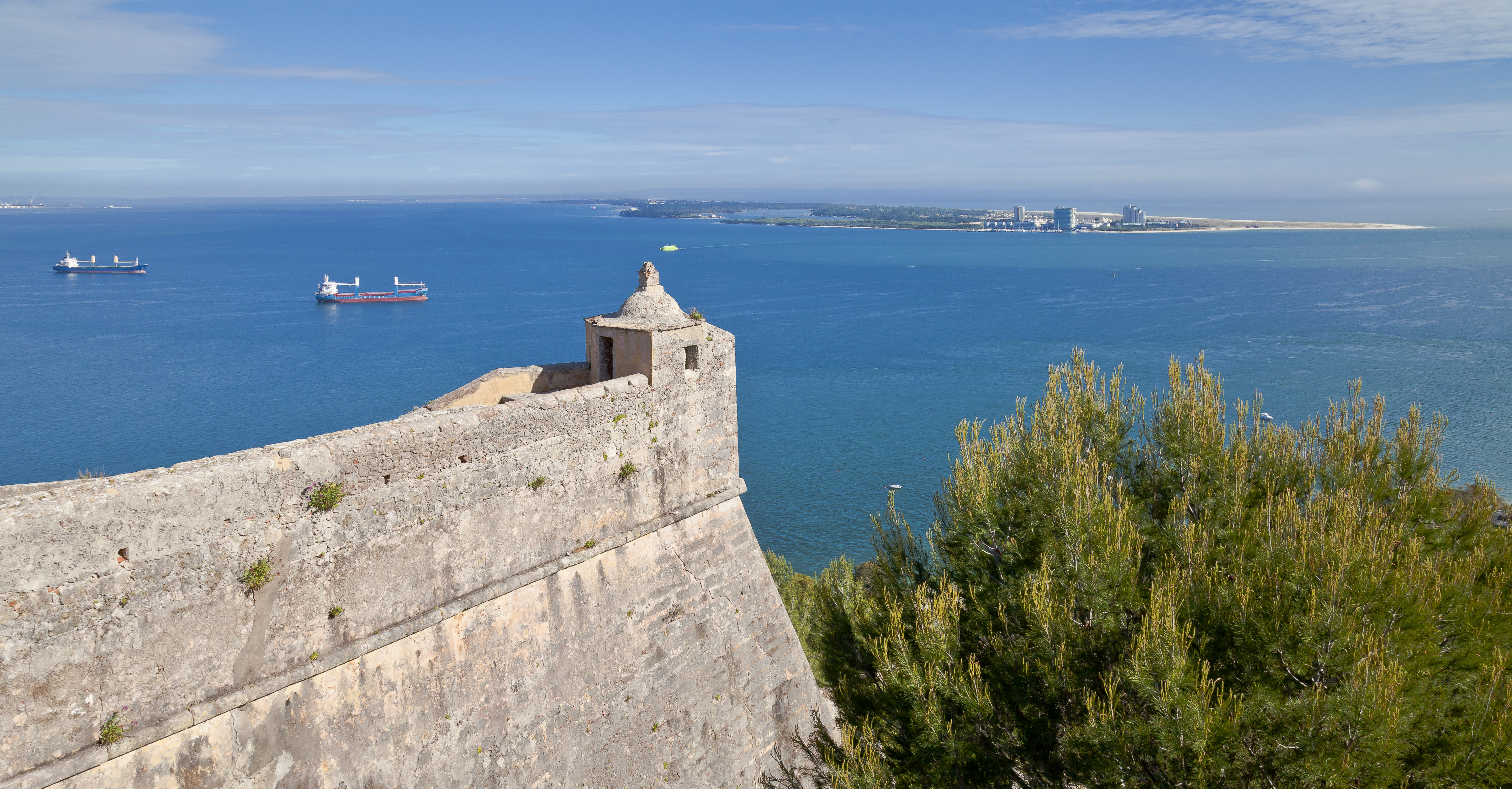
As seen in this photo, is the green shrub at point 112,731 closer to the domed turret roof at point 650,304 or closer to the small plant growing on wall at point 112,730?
the small plant growing on wall at point 112,730

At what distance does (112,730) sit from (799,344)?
61692 millimetres

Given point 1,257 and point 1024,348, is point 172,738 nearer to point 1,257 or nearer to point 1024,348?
point 1024,348

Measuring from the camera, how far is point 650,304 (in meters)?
10.7

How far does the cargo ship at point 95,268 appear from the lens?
99375mm

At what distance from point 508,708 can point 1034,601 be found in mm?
5109

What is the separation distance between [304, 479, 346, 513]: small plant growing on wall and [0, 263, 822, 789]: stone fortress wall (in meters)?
0.06

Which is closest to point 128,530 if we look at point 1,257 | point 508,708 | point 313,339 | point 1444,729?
point 508,708

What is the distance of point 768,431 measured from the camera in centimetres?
4712

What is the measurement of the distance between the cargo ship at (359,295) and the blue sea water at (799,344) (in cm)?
142

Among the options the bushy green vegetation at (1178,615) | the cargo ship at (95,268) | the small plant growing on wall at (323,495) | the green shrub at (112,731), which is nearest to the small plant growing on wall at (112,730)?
the green shrub at (112,731)

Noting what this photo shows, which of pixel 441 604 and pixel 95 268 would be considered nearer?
pixel 441 604

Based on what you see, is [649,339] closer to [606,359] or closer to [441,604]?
[606,359]

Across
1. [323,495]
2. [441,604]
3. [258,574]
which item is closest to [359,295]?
[441,604]

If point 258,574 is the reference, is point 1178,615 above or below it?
below
